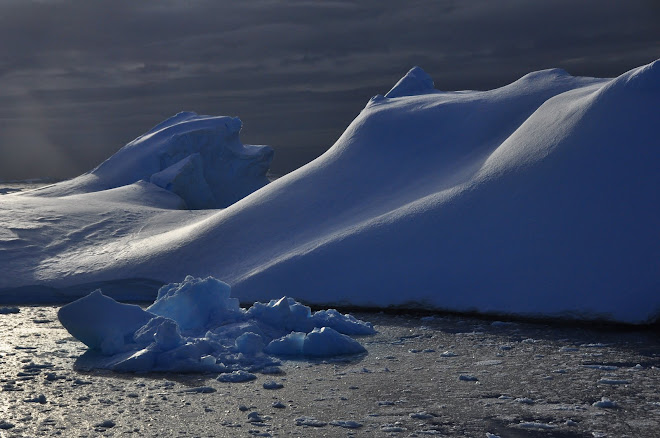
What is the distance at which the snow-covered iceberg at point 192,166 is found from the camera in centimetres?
2884

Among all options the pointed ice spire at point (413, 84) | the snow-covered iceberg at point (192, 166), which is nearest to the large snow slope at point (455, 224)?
the pointed ice spire at point (413, 84)

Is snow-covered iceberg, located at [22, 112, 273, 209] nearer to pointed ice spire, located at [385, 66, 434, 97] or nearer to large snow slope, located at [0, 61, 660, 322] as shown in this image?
pointed ice spire, located at [385, 66, 434, 97]

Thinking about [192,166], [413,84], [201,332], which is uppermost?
[413,84]

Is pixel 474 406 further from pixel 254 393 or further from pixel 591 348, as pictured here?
pixel 591 348

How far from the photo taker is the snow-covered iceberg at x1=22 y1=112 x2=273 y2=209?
28844 millimetres

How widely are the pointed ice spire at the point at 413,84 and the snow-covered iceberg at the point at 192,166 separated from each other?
9483 millimetres

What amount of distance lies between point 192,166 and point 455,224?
16932 millimetres

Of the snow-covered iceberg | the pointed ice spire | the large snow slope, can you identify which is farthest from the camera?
the snow-covered iceberg

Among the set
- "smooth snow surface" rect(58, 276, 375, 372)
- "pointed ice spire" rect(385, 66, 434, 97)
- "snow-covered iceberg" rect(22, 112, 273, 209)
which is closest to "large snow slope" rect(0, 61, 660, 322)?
"smooth snow surface" rect(58, 276, 375, 372)

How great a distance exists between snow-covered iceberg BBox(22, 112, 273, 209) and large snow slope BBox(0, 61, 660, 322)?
983cm

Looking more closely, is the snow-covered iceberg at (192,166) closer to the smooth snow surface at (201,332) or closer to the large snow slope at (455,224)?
the large snow slope at (455,224)

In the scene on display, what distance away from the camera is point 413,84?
23.1 metres

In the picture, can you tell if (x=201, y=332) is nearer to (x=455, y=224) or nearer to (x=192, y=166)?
(x=455, y=224)

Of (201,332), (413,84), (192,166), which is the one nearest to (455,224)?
(201,332)
